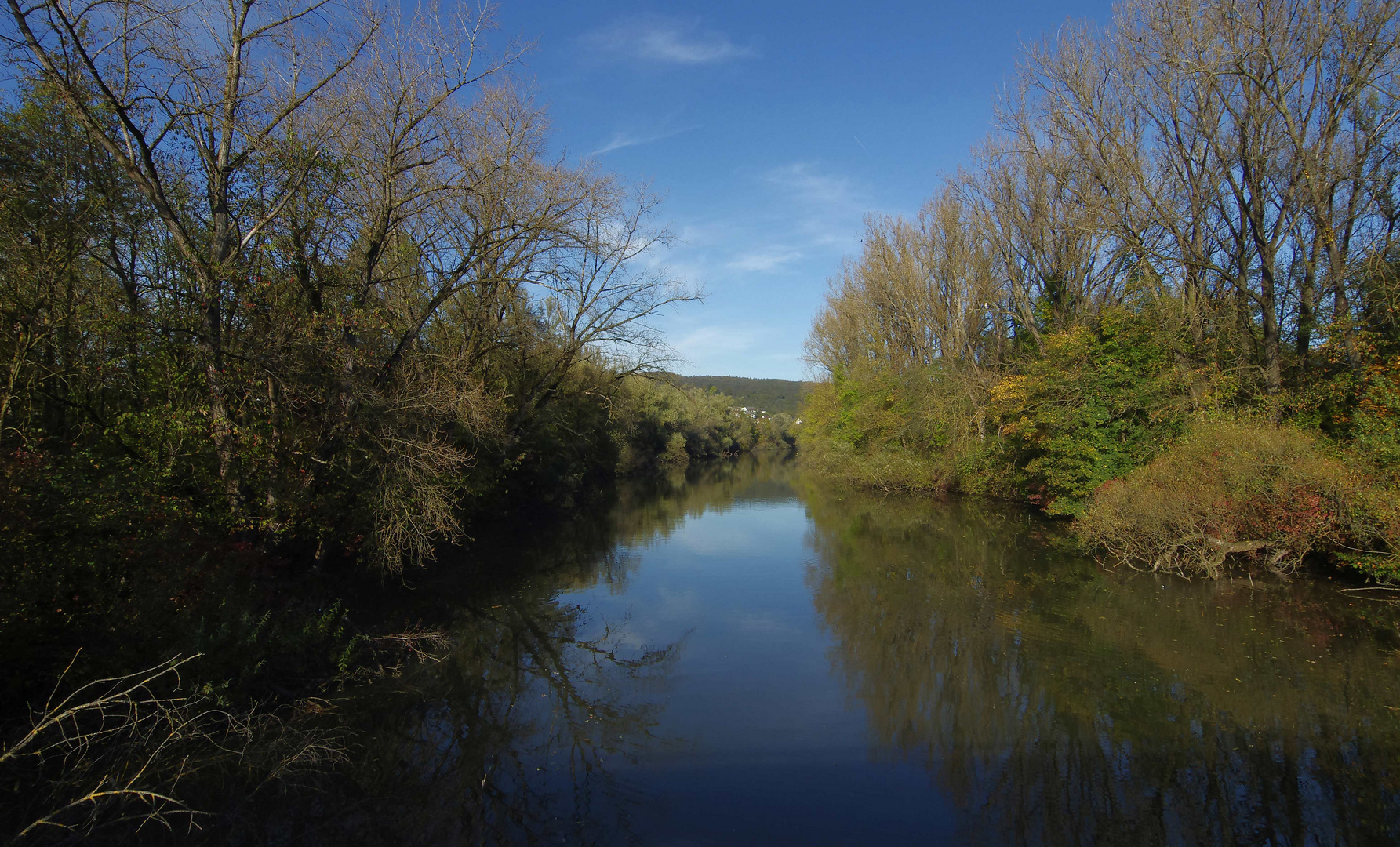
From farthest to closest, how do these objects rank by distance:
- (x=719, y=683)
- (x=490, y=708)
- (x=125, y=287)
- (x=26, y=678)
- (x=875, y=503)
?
(x=875, y=503) < (x=125, y=287) < (x=719, y=683) < (x=490, y=708) < (x=26, y=678)

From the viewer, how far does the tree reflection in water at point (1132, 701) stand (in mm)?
5160

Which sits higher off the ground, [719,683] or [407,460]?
[407,460]

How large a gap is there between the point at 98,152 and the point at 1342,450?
18472mm

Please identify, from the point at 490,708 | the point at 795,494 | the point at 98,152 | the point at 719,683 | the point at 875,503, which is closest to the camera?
the point at 490,708

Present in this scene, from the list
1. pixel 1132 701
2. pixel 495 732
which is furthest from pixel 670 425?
pixel 1132 701

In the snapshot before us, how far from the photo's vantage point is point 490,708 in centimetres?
741

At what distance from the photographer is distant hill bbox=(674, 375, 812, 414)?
125438 mm

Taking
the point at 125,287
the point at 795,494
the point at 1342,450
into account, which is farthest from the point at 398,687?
the point at 795,494

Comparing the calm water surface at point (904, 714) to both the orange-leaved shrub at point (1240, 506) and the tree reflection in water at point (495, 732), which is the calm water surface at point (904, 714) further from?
the orange-leaved shrub at point (1240, 506)

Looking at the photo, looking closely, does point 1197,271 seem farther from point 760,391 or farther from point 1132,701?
point 760,391

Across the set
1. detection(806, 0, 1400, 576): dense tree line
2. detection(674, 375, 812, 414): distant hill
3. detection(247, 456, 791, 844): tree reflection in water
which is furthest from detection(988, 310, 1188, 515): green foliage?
detection(674, 375, 812, 414): distant hill

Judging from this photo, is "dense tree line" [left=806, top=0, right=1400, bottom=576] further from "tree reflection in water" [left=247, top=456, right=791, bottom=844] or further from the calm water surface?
"tree reflection in water" [left=247, top=456, right=791, bottom=844]

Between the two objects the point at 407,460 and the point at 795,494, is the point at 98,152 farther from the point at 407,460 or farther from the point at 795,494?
the point at 795,494

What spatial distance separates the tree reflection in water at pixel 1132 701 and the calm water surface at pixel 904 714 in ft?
0.10
